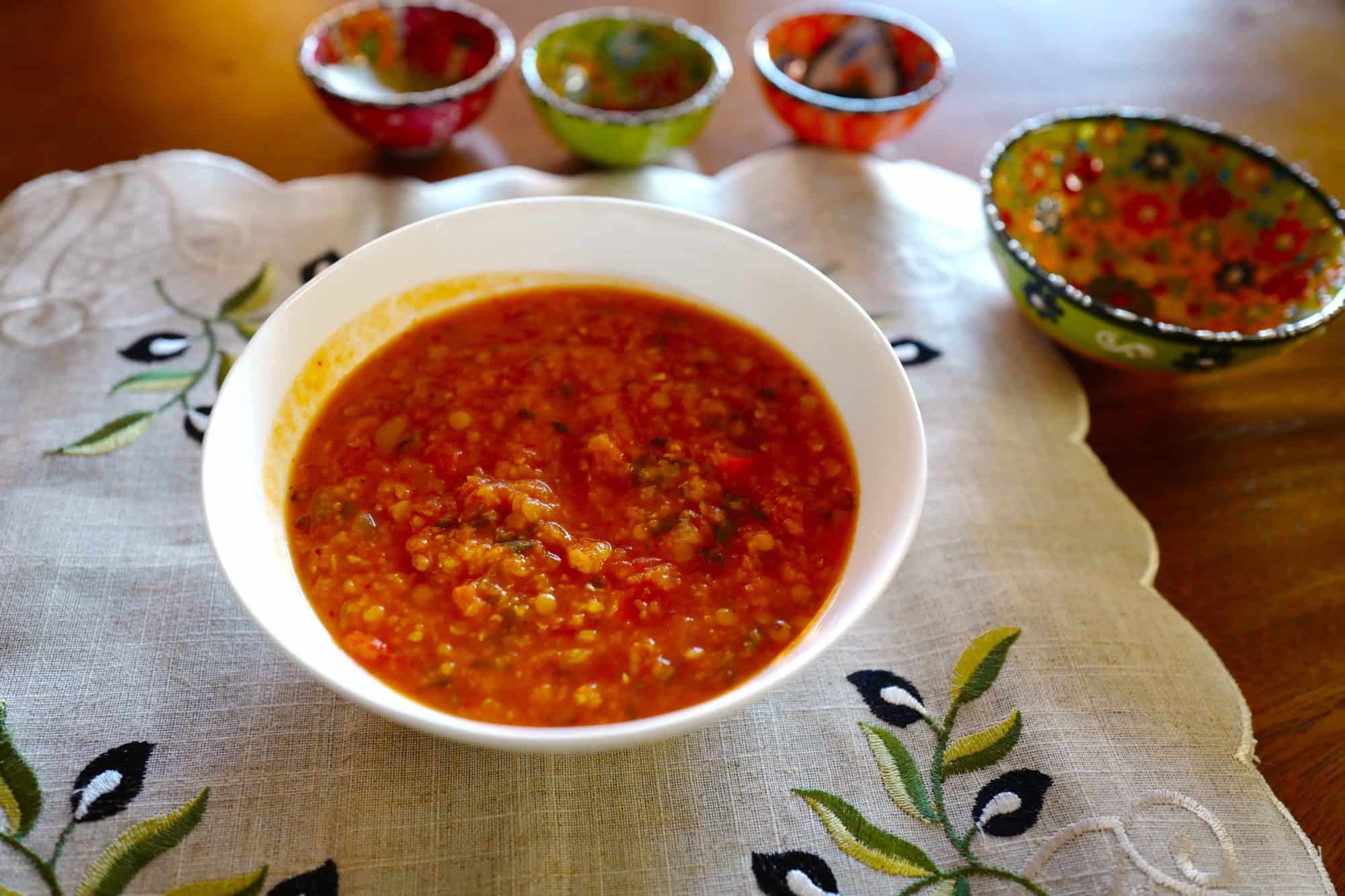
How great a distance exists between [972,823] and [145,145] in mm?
2586

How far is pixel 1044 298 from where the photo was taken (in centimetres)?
217

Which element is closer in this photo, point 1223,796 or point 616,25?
point 1223,796

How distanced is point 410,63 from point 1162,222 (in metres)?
2.11

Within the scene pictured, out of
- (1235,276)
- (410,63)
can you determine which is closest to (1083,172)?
(1235,276)

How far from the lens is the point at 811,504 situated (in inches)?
66.1

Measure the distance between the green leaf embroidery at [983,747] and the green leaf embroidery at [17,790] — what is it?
138 centimetres

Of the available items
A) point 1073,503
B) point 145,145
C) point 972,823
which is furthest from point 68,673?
point 1073,503

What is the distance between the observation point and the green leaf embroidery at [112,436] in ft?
6.36

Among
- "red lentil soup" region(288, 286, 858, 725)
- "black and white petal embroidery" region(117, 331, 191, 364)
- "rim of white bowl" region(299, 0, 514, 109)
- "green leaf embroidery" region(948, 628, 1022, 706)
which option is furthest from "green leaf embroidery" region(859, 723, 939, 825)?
"rim of white bowl" region(299, 0, 514, 109)

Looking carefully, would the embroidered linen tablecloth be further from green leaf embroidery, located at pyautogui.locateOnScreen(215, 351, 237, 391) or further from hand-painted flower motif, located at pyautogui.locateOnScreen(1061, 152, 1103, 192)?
hand-painted flower motif, located at pyautogui.locateOnScreen(1061, 152, 1103, 192)

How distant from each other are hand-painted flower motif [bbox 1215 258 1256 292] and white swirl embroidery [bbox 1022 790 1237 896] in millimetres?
1448

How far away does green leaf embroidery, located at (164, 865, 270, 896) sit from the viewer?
1.40m

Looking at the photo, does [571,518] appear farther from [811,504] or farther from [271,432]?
[271,432]

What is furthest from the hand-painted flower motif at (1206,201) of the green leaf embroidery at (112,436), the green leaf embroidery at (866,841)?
the green leaf embroidery at (112,436)
